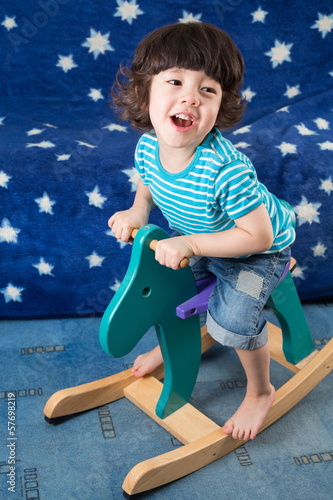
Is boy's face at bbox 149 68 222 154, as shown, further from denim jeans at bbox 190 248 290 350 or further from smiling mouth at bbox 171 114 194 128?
denim jeans at bbox 190 248 290 350

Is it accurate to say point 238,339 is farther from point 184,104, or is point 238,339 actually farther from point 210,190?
point 184,104

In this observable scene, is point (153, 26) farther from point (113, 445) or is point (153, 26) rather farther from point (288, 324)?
point (113, 445)

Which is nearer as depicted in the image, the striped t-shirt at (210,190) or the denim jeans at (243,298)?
the striped t-shirt at (210,190)

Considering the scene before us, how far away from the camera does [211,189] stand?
1.04 meters

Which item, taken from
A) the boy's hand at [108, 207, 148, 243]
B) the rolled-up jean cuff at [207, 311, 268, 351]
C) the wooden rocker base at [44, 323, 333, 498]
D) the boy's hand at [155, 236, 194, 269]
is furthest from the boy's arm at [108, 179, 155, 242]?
the wooden rocker base at [44, 323, 333, 498]

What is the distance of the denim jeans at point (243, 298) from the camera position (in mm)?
1152

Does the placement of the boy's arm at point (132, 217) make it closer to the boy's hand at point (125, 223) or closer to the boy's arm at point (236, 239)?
the boy's hand at point (125, 223)

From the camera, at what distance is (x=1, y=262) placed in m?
1.55

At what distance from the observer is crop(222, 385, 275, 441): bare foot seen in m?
1.20

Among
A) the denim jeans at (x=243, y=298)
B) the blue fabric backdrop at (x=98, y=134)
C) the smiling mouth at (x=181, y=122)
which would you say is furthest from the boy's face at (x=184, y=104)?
the blue fabric backdrop at (x=98, y=134)

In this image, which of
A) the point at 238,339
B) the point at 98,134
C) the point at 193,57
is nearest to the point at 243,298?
the point at 238,339

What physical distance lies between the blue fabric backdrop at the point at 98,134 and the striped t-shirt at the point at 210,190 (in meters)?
0.40

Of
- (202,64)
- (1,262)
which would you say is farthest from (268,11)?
(1,262)

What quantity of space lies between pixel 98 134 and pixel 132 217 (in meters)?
0.64
